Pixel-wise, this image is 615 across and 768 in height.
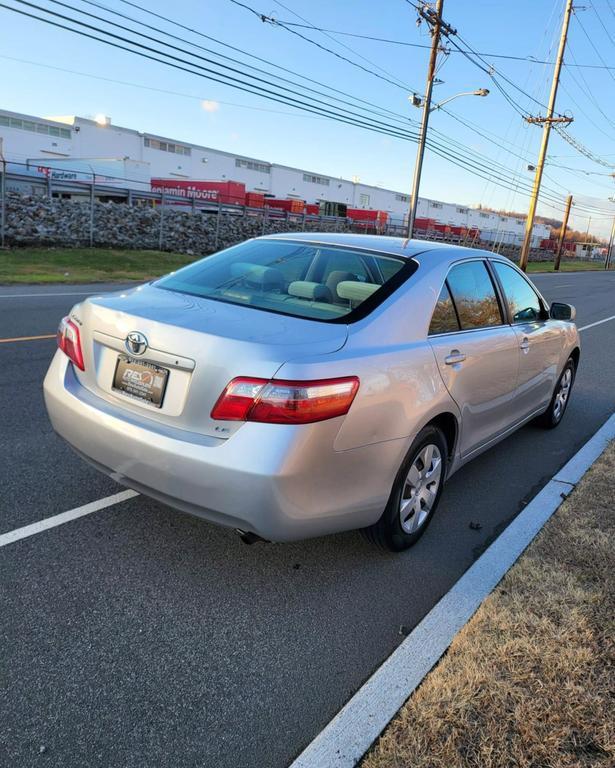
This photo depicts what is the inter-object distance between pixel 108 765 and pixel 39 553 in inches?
54.6

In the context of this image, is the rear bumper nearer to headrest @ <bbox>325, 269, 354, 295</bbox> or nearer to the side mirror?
headrest @ <bbox>325, 269, 354, 295</bbox>

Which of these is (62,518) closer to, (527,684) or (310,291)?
(310,291)

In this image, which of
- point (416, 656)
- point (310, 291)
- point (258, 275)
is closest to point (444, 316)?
point (310, 291)

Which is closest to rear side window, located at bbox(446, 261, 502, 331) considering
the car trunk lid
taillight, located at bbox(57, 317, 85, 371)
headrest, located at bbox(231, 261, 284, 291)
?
headrest, located at bbox(231, 261, 284, 291)

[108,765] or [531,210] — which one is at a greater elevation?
[531,210]

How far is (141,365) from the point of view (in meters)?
2.93

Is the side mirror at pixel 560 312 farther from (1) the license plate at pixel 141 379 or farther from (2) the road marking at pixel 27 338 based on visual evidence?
(2) the road marking at pixel 27 338

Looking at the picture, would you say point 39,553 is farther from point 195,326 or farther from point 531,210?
point 531,210

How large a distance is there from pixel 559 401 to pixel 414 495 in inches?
128

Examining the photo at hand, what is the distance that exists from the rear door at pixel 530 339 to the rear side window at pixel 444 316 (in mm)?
1014

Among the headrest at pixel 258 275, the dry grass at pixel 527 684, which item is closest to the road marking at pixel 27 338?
the headrest at pixel 258 275

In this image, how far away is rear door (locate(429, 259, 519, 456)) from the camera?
3.59 meters

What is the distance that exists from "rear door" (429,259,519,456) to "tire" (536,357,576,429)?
1372 mm

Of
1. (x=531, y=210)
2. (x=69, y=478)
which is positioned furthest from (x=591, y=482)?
(x=531, y=210)
